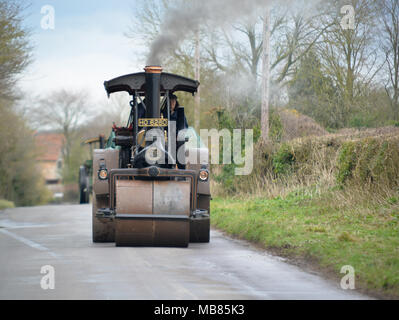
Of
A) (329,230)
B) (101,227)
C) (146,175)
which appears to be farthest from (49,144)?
(146,175)

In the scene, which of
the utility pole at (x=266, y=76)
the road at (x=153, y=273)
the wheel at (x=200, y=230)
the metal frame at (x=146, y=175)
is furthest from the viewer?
the utility pole at (x=266, y=76)

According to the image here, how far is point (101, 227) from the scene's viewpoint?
36.5 feet

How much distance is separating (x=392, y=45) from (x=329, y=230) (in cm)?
1153

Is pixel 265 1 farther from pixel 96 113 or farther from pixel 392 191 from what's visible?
pixel 96 113

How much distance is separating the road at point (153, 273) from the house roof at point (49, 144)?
138ft

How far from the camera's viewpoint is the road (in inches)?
268

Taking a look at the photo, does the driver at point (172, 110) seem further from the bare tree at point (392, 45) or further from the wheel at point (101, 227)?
the bare tree at point (392, 45)

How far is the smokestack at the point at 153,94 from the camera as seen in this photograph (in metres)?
10.2

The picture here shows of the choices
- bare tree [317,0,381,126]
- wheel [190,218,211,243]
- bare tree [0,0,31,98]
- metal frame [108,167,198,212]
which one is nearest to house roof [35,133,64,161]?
bare tree [0,0,31,98]

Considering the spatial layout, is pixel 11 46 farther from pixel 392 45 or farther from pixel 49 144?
pixel 49 144
